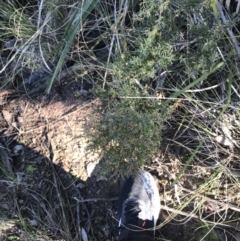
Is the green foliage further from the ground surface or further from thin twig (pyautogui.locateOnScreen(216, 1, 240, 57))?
thin twig (pyautogui.locateOnScreen(216, 1, 240, 57))

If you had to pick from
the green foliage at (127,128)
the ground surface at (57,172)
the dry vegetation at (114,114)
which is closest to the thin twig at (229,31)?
the dry vegetation at (114,114)

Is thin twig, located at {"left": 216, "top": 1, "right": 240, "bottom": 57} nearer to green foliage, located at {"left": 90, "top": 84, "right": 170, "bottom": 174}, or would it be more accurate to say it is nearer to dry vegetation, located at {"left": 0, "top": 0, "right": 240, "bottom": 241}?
dry vegetation, located at {"left": 0, "top": 0, "right": 240, "bottom": 241}

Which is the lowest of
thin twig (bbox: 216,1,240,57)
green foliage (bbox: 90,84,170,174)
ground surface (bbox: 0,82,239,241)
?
ground surface (bbox: 0,82,239,241)

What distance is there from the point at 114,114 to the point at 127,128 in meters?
0.07

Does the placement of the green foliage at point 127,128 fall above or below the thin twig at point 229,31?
below

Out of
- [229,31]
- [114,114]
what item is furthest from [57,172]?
[229,31]

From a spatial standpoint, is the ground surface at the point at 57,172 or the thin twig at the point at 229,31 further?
the ground surface at the point at 57,172

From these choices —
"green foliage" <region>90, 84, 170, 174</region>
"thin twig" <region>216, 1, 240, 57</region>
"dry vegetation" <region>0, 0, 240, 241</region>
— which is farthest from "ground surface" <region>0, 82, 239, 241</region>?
"thin twig" <region>216, 1, 240, 57</region>

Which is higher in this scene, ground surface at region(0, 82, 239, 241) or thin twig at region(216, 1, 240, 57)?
thin twig at region(216, 1, 240, 57)

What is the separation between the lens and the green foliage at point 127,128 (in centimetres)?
151

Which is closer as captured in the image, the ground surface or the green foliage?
the green foliage

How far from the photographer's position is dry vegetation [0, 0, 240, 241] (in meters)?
1.51

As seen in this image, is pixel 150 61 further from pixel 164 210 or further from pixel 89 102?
pixel 164 210

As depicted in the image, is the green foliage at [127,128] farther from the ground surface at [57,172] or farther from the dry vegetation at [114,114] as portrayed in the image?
the ground surface at [57,172]
